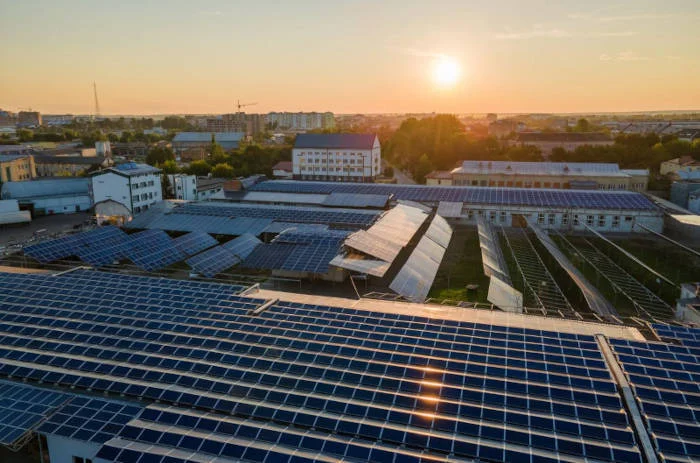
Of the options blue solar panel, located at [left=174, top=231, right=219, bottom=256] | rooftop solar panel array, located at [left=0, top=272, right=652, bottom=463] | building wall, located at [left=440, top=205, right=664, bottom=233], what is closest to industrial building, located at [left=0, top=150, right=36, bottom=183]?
blue solar panel, located at [left=174, top=231, right=219, bottom=256]

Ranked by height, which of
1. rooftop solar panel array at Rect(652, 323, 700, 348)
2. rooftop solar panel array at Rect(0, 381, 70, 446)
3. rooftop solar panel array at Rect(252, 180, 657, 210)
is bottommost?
rooftop solar panel array at Rect(0, 381, 70, 446)

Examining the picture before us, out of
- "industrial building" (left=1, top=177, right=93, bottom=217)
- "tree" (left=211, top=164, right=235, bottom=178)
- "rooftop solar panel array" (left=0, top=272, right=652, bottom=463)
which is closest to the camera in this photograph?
"rooftop solar panel array" (left=0, top=272, right=652, bottom=463)

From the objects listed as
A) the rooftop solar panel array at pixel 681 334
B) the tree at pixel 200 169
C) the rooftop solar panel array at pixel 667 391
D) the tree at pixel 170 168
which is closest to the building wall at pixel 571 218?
the rooftop solar panel array at pixel 681 334

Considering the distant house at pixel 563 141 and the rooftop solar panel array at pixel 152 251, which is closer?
the rooftop solar panel array at pixel 152 251

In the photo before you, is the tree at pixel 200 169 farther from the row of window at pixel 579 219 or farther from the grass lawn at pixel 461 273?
the row of window at pixel 579 219

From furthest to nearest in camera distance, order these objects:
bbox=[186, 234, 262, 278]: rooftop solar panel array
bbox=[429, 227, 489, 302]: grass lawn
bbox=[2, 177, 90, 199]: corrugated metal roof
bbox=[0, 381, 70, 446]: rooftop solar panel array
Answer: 1. bbox=[2, 177, 90, 199]: corrugated metal roof
2. bbox=[186, 234, 262, 278]: rooftop solar panel array
3. bbox=[429, 227, 489, 302]: grass lawn
4. bbox=[0, 381, 70, 446]: rooftop solar panel array

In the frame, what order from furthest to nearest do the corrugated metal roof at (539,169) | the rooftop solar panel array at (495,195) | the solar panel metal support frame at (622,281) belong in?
the corrugated metal roof at (539,169) < the rooftop solar panel array at (495,195) < the solar panel metal support frame at (622,281)

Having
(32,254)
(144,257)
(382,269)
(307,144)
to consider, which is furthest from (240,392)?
(307,144)

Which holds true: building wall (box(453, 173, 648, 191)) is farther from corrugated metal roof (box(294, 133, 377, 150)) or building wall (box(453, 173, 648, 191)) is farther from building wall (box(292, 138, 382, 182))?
corrugated metal roof (box(294, 133, 377, 150))
